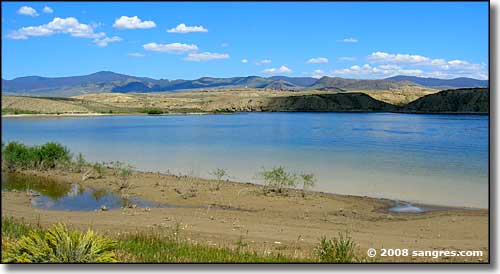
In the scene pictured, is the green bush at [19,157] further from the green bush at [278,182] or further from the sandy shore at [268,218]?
the green bush at [278,182]

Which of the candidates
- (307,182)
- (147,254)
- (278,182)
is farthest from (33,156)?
(147,254)

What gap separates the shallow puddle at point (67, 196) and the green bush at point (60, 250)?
9087mm

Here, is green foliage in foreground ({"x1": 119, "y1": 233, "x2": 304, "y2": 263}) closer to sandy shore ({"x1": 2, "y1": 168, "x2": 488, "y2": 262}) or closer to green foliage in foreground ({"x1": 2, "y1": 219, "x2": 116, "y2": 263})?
green foliage in foreground ({"x1": 2, "y1": 219, "x2": 116, "y2": 263})

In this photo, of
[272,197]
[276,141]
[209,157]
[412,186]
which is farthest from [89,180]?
[276,141]

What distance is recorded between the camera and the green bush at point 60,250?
14.4 feet

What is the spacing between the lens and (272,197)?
14844 millimetres

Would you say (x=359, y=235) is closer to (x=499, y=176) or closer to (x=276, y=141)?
(x=499, y=176)

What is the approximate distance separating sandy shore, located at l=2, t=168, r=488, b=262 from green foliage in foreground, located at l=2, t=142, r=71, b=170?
117 inches

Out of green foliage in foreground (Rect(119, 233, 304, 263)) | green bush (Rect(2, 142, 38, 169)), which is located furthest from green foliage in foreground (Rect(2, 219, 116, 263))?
green bush (Rect(2, 142, 38, 169))

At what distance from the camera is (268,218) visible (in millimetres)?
11797

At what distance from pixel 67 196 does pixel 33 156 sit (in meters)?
4.86

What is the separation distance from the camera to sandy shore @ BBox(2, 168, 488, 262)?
342 inches

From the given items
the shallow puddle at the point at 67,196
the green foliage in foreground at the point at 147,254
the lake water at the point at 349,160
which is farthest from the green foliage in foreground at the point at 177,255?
the shallow puddle at the point at 67,196

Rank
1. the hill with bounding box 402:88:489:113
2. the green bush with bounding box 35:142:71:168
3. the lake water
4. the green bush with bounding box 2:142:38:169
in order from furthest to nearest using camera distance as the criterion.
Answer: the hill with bounding box 402:88:489:113, the green bush with bounding box 35:142:71:168, the green bush with bounding box 2:142:38:169, the lake water
